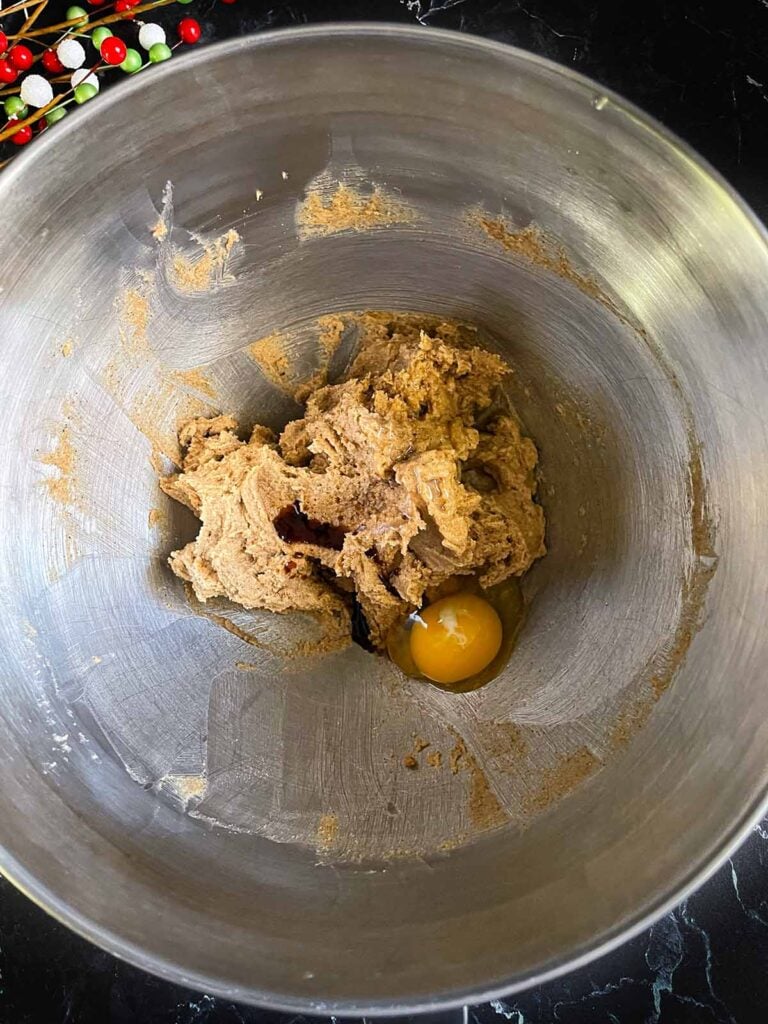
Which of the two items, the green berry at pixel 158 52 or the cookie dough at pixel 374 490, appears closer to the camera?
the cookie dough at pixel 374 490

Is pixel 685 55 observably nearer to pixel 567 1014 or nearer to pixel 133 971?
pixel 567 1014

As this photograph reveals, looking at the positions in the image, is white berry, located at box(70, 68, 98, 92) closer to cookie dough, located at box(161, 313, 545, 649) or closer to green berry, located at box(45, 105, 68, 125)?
green berry, located at box(45, 105, 68, 125)

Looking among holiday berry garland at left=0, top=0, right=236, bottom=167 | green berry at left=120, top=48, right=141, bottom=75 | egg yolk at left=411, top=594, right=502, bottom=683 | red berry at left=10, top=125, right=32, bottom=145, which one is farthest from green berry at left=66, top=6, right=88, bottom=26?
egg yolk at left=411, top=594, right=502, bottom=683

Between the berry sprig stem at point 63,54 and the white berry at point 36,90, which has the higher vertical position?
the berry sprig stem at point 63,54

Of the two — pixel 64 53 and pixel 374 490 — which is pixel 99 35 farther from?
pixel 374 490

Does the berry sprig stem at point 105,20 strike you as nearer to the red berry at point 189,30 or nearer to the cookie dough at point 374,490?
the red berry at point 189,30

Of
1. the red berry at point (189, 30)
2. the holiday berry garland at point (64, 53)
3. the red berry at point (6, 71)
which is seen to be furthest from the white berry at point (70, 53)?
the red berry at point (189, 30)
